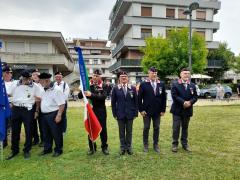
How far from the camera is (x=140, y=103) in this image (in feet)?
22.2

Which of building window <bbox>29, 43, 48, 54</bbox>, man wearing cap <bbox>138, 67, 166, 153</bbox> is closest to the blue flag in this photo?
man wearing cap <bbox>138, 67, 166, 153</bbox>

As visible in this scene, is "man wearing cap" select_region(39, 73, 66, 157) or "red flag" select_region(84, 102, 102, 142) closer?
"red flag" select_region(84, 102, 102, 142)

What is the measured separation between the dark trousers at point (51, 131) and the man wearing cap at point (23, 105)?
38cm

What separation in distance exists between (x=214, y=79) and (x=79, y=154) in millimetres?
38964

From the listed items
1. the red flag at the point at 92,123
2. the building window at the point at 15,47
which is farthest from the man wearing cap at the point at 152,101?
the building window at the point at 15,47

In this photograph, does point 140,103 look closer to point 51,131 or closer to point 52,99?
point 52,99

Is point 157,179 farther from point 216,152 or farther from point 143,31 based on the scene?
point 143,31

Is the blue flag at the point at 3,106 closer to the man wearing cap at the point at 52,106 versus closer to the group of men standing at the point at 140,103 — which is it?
the man wearing cap at the point at 52,106

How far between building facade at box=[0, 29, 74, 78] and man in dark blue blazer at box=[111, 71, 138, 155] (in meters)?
21.6

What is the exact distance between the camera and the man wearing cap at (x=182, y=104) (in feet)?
22.0

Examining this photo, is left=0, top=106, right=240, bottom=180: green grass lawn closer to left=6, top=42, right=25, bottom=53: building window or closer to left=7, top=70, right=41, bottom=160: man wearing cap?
left=7, top=70, right=41, bottom=160: man wearing cap

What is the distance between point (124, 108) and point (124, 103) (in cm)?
12

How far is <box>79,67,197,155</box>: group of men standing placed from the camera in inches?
255

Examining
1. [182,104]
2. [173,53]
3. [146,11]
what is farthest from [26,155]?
[146,11]
